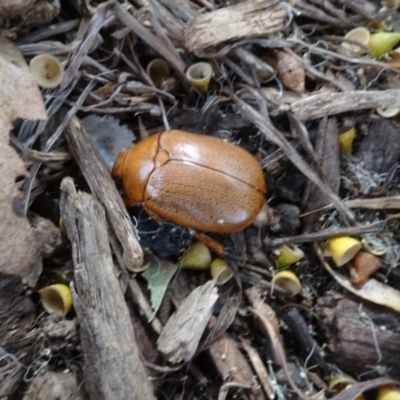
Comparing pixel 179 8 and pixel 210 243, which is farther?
pixel 179 8

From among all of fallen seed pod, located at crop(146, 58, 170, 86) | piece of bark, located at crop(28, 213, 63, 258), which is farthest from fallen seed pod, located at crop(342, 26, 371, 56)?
piece of bark, located at crop(28, 213, 63, 258)

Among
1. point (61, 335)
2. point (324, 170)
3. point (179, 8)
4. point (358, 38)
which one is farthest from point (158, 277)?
point (358, 38)

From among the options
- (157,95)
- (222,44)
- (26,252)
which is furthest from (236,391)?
(222,44)

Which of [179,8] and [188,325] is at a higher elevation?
[179,8]

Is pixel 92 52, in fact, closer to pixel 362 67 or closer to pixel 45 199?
pixel 45 199

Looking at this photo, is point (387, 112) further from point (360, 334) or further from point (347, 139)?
point (360, 334)
